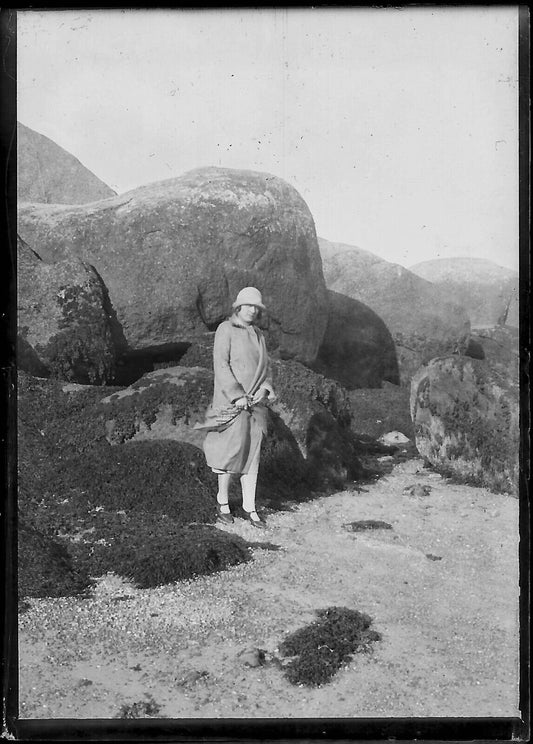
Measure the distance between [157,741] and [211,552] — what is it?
1928mm

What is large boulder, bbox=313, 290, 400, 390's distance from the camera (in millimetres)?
14406

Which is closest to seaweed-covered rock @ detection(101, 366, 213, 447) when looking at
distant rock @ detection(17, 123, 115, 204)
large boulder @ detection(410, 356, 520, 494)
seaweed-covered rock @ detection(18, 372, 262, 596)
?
seaweed-covered rock @ detection(18, 372, 262, 596)

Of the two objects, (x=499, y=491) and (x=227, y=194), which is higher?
(x=227, y=194)

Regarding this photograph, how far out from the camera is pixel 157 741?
21.0 feet

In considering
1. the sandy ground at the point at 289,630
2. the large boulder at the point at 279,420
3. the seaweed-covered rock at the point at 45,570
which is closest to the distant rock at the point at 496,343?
the large boulder at the point at 279,420

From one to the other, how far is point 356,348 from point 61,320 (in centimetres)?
610

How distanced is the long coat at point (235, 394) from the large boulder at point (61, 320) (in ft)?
10.7

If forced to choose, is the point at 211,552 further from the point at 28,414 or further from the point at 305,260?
the point at 305,260

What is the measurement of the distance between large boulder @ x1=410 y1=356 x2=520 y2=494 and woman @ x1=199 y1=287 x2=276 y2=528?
11.5 feet

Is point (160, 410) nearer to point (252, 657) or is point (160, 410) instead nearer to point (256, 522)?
point (256, 522)

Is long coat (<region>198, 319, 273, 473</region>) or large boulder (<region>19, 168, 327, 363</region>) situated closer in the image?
long coat (<region>198, 319, 273, 473</region>)

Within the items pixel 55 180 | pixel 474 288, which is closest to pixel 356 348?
pixel 474 288

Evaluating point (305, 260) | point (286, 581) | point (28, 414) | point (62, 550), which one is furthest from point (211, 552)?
point (305, 260)

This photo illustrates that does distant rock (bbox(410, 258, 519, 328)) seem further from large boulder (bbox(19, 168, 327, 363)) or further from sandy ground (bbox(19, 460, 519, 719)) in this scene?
sandy ground (bbox(19, 460, 519, 719))
